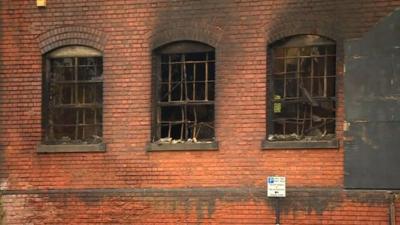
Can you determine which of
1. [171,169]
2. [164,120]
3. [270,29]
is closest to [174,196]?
[171,169]

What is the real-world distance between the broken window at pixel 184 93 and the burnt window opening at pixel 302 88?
3.45 feet

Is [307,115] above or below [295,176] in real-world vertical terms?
above

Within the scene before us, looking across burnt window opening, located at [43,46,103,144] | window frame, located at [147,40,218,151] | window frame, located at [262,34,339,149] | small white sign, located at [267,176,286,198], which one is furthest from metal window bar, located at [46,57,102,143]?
small white sign, located at [267,176,286,198]

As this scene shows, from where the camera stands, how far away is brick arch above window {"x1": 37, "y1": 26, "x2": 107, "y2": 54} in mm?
11148

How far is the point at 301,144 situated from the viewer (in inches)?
400

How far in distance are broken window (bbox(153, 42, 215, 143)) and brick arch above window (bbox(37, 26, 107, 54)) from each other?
1051 millimetres

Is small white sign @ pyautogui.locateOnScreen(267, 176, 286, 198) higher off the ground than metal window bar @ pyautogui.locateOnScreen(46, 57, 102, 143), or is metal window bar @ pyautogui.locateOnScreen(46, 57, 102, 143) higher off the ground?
metal window bar @ pyautogui.locateOnScreen(46, 57, 102, 143)

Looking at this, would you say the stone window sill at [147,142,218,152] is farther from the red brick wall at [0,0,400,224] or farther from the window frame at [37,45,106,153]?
the window frame at [37,45,106,153]

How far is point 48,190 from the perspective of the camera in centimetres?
1116

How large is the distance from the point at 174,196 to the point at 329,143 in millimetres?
2623

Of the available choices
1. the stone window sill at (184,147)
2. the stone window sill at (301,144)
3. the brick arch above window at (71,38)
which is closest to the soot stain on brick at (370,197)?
the stone window sill at (301,144)

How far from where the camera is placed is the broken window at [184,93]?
35.7 feet

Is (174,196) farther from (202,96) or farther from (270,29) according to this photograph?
(270,29)

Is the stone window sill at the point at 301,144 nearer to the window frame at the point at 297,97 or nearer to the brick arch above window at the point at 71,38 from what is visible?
the window frame at the point at 297,97
